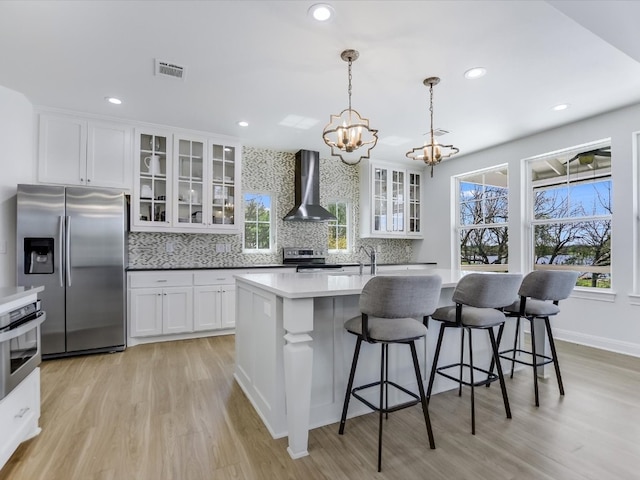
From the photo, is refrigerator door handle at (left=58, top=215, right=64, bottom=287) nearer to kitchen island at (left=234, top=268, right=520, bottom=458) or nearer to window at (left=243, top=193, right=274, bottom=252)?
kitchen island at (left=234, top=268, right=520, bottom=458)

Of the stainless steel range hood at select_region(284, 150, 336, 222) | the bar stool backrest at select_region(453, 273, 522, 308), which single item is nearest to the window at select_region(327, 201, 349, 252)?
the stainless steel range hood at select_region(284, 150, 336, 222)

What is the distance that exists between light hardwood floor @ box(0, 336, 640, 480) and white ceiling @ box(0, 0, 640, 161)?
7.40 ft

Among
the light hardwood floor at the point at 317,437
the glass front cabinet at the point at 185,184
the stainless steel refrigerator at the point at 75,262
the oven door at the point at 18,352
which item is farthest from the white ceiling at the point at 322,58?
the light hardwood floor at the point at 317,437

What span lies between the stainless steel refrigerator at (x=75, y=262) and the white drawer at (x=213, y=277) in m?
0.83

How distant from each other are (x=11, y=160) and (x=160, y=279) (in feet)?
6.06

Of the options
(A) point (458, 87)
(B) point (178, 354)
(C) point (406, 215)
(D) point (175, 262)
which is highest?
(A) point (458, 87)

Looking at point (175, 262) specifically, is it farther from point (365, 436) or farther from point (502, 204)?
point (502, 204)

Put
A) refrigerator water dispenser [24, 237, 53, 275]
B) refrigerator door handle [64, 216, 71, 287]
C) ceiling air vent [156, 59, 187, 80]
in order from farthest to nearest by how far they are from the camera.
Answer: refrigerator door handle [64, 216, 71, 287] → refrigerator water dispenser [24, 237, 53, 275] → ceiling air vent [156, 59, 187, 80]

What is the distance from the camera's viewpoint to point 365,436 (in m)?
2.04

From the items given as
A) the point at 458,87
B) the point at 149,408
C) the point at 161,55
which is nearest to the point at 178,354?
the point at 149,408

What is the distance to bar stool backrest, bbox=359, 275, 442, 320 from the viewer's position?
1.75 m

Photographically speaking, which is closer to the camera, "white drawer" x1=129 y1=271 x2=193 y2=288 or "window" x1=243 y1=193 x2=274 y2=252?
"white drawer" x1=129 y1=271 x2=193 y2=288

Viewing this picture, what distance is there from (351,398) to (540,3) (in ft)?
9.17

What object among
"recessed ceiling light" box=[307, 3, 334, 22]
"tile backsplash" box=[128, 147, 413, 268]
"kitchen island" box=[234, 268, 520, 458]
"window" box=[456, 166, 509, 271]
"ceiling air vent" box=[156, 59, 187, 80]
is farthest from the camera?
"window" box=[456, 166, 509, 271]
